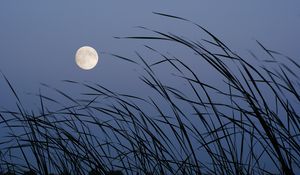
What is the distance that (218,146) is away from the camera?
1.53 meters

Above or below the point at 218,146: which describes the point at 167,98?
above

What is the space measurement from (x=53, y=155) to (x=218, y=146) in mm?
946

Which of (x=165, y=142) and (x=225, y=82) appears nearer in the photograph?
(x=225, y=82)

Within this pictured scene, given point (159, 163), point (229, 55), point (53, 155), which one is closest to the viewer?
point (229, 55)

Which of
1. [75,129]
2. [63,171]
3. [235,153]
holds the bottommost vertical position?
[235,153]

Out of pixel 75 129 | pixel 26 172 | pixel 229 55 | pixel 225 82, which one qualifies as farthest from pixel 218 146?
pixel 26 172

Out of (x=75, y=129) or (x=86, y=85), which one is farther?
(x=75, y=129)

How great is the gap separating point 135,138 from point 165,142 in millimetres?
205

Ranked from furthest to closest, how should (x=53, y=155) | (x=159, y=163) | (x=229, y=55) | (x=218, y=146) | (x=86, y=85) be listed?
(x=53, y=155) < (x=86, y=85) < (x=159, y=163) < (x=218, y=146) < (x=229, y=55)

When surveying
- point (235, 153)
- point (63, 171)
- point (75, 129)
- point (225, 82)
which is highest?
point (75, 129)

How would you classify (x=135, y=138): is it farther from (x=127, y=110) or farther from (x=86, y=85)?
(x=86, y=85)

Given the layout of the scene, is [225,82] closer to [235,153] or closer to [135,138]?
[235,153]

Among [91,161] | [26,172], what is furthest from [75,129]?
[91,161]

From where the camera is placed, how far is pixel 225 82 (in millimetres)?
1571
